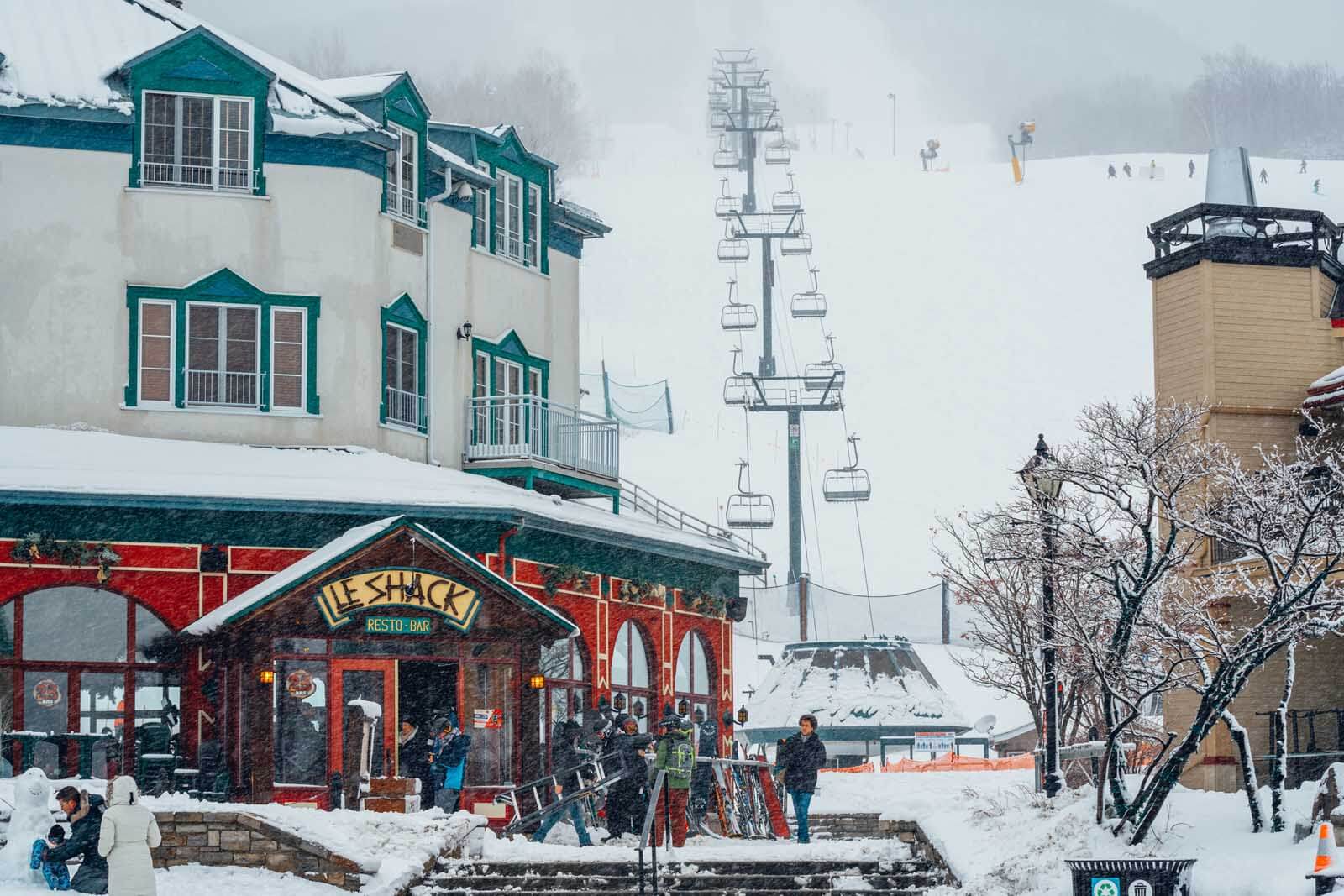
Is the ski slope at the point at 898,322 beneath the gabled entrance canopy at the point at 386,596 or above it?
above

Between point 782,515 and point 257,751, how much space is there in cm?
5538

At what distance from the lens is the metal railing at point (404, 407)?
29.4 meters

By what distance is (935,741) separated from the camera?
135 feet

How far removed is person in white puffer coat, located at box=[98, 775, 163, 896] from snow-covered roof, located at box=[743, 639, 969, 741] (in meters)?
26.0

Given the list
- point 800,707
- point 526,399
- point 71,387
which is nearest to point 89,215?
point 71,387

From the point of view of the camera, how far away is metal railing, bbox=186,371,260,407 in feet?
91.5

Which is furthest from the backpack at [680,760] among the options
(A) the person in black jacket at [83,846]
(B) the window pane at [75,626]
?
(B) the window pane at [75,626]

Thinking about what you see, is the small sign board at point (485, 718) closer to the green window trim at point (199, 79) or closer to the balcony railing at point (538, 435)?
the balcony railing at point (538, 435)

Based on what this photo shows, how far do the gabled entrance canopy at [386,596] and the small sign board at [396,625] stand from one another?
1cm

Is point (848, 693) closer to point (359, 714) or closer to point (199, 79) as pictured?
point (359, 714)

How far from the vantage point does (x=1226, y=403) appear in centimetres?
2939

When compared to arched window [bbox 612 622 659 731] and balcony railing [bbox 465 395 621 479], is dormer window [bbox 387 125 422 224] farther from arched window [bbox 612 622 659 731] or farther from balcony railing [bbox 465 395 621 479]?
arched window [bbox 612 622 659 731]

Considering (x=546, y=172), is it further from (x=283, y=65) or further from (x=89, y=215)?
(x=89, y=215)

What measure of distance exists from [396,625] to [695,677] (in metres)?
9.27
